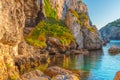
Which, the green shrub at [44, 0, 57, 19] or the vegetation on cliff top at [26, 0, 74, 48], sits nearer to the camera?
the vegetation on cliff top at [26, 0, 74, 48]

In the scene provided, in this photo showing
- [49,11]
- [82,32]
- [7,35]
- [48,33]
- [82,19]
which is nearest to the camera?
[7,35]

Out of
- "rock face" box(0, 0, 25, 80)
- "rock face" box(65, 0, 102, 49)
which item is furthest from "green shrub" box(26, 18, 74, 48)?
"rock face" box(0, 0, 25, 80)

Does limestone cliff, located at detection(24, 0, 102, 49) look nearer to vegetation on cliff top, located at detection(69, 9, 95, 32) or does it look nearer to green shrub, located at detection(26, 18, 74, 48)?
vegetation on cliff top, located at detection(69, 9, 95, 32)

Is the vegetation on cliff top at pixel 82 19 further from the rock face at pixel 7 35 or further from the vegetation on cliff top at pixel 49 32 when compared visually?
the rock face at pixel 7 35

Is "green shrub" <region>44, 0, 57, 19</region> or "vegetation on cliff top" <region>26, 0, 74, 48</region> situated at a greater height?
"green shrub" <region>44, 0, 57, 19</region>

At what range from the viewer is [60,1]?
15275 cm

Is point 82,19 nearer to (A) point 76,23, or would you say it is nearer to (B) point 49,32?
(A) point 76,23

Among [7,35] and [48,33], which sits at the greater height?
[48,33]

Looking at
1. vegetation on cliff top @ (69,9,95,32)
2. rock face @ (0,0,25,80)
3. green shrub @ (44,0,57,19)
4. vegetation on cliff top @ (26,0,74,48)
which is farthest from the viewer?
vegetation on cliff top @ (69,9,95,32)

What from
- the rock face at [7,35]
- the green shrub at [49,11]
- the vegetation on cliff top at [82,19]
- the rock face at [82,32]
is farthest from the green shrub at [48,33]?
the rock face at [7,35]

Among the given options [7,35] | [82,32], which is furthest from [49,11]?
[7,35]

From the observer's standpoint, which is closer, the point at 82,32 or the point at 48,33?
the point at 48,33

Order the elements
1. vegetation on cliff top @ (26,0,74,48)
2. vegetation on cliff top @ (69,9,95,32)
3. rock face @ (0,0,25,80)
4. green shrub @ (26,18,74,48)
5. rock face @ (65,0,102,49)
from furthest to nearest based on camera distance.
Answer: vegetation on cliff top @ (69,9,95,32)
rock face @ (65,0,102,49)
vegetation on cliff top @ (26,0,74,48)
green shrub @ (26,18,74,48)
rock face @ (0,0,25,80)

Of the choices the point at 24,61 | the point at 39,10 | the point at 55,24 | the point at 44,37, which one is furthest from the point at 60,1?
the point at 24,61
